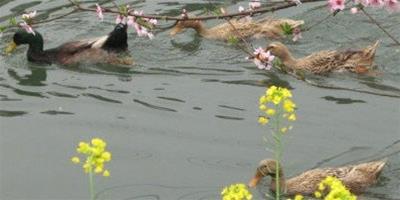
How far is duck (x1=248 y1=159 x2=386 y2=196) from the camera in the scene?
8.44m

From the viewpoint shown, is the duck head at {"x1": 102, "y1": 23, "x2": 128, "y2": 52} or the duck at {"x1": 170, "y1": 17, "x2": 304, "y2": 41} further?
the duck at {"x1": 170, "y1": 17, "x2": 304, "y2": 41}

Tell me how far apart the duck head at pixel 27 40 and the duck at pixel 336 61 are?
2.87m

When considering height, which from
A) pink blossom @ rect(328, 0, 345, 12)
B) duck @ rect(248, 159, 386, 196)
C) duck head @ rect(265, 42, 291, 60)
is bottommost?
duck @ rect(248, 159, 386, 196)

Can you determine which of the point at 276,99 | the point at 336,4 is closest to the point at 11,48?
the point at 336,4

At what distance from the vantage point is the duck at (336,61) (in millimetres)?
11297

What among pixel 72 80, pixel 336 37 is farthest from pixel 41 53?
pixel 336 37

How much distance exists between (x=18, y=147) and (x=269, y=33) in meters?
4.36

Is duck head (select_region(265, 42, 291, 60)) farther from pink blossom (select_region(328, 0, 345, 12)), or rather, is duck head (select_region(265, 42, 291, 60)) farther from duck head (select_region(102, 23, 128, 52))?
pink blossom (select_region(328, 0, 345, 12))

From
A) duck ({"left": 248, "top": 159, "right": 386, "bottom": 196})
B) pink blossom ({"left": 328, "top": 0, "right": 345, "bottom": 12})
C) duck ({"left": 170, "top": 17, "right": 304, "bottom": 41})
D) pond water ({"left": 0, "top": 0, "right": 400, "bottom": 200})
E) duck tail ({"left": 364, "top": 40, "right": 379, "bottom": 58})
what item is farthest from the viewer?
duck ({"left": 170, "top": 17, "right": 304, "bottom": 41})

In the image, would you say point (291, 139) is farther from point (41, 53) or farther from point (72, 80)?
point (41, 53)

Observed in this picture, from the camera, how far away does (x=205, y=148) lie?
30.3ft

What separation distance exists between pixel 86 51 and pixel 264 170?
4.24 meters

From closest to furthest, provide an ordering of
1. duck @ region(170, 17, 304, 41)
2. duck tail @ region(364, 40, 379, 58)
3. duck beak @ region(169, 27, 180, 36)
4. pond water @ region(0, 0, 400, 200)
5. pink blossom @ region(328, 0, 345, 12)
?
pink blossom @ region(328, 0, 345, 12) < pond water @ region(0, 0, 400, 200) < duck tail @ region(364, 40, 379, 58) < duck @ region(170, 17, 304, 41) < duck beak @ region(169, 27, 180, 36)

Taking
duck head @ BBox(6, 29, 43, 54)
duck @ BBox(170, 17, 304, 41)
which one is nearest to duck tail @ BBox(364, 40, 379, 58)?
duck @ BBox(170, 17, 304, 41)
